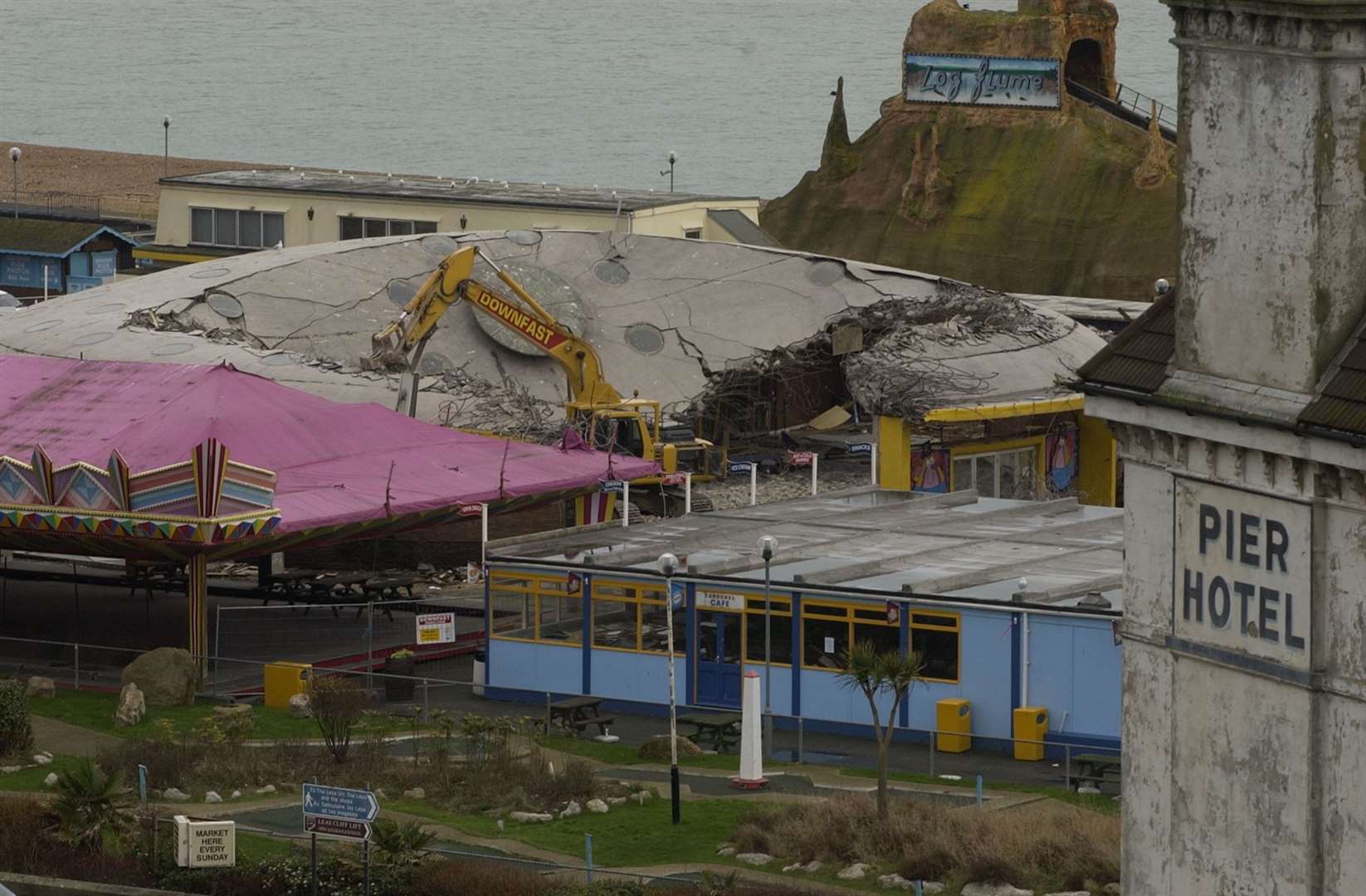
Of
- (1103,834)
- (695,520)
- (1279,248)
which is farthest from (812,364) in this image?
(1279,248)

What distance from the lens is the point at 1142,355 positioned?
23656 mm

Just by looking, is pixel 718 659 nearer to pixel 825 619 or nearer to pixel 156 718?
pixel 825 619

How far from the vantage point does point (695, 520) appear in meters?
51.1

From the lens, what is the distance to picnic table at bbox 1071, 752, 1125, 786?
37.4 metres

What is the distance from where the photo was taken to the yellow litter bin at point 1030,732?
133ft

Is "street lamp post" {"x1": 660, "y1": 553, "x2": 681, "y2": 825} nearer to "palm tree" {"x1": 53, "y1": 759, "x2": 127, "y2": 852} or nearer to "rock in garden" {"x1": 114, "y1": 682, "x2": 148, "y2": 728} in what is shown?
"palm tree" {"x1": 53, "y1": 759, "x2": 127, "y2": 852}

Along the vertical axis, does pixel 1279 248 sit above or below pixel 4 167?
below

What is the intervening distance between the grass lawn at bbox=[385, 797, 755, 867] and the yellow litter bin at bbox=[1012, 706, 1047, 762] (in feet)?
18.3

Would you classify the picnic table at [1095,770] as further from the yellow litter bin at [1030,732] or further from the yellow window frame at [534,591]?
the yellow window frame at [534,591]

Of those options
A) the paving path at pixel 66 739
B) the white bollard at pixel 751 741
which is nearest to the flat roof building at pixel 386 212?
the paving path at pixel 66 739

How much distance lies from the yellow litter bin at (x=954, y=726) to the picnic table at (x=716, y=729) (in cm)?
285

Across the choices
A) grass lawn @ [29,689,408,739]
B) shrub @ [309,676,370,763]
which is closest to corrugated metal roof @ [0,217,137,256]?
grass lawn @ [29,689,408,739]

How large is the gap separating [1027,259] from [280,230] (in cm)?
2453

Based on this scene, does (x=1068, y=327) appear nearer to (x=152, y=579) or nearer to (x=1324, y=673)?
(x=152, y=579)
